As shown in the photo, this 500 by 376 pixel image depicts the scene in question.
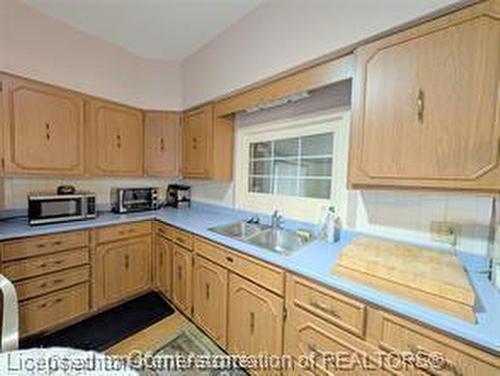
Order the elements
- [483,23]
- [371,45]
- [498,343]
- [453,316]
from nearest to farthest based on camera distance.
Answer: [498,343] → [453,316] → [483,23] → [371,45]

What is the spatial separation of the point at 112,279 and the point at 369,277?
2209mm

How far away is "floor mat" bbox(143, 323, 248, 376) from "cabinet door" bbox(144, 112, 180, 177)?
1.64 m

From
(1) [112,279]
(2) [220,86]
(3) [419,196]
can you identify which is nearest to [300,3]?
(2) [220,86]

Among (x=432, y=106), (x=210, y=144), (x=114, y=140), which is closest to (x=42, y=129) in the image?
(x=114, y=140)

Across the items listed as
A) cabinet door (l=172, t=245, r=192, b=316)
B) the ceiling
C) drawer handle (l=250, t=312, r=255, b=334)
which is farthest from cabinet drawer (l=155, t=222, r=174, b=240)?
the ceiling

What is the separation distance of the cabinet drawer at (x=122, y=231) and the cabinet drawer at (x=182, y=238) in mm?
426

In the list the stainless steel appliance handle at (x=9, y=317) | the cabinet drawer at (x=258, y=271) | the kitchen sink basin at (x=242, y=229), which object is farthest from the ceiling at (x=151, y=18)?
the stainless steel appliance handle at (x=9, y=317)

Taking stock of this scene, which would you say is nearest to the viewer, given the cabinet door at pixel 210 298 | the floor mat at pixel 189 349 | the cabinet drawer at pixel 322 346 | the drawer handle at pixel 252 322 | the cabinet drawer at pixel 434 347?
the cabinet drawer at pixel 434 347

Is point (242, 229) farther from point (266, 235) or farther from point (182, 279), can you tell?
point (182, 279)

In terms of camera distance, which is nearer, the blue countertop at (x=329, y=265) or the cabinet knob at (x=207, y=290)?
the blue countertop at (x=329, y=265)

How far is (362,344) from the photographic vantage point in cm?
106

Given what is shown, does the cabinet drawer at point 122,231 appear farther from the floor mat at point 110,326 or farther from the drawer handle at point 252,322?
the drawer handle at point 252,322

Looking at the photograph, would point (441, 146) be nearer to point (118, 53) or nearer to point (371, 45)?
point (371, 45)

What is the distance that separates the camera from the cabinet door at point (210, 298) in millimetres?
1807
